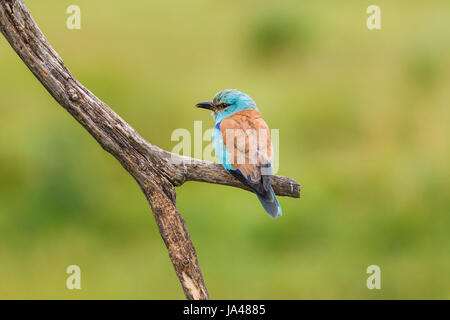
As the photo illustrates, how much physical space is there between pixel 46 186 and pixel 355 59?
4150 millimetres

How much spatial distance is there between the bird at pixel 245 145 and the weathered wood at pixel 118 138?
13.7 inches

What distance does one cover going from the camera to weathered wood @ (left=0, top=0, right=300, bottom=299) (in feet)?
11.7

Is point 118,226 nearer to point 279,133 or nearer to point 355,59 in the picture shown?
point 279,133

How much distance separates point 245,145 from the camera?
4.22m

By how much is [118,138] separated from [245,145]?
0.83 metres

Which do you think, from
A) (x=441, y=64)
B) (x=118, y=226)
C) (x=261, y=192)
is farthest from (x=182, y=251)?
(x=441, y=64)

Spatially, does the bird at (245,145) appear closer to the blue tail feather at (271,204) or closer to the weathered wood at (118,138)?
the blue tail feather at (271,204)

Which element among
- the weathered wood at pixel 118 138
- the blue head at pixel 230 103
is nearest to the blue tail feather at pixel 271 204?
the weathered wood at pixel 118 138

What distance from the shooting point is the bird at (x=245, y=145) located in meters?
4.09

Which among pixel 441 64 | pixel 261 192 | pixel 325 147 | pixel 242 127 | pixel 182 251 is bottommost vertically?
pixel 182 251

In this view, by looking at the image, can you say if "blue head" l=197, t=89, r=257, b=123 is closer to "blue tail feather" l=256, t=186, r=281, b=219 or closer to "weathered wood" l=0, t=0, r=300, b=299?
"blue tail feather" l=256, t=186, r=281, b=219

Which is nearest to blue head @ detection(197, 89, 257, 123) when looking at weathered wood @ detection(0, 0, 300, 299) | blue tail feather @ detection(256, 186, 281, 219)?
blue tail feather @ detection(256, 186, 281, 219)

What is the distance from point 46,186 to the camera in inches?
286

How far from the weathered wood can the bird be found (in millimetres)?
347
